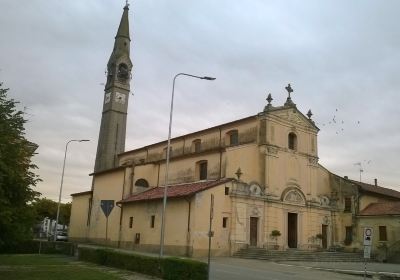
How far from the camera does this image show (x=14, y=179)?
1898 centimetres

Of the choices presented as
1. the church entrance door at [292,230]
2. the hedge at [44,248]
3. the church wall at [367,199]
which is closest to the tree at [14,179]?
the hedge at [44,248]

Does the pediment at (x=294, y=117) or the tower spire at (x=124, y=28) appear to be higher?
the tower spire at (x=124, y=28)

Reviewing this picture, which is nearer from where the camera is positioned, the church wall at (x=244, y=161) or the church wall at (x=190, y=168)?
the church wall at (x=244, y=161)

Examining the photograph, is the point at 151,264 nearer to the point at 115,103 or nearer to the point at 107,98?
the point at 115,103

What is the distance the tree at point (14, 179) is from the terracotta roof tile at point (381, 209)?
34.7 meters

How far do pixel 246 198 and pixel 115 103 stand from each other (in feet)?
108

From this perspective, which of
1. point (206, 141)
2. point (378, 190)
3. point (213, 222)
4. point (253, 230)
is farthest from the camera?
point (378, 190)

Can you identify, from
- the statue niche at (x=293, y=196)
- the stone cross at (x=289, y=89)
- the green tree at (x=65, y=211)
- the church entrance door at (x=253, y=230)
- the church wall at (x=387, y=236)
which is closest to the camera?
the church entrance door at (x=253, y=230)

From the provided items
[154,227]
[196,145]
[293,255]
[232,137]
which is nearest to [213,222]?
[154,227]

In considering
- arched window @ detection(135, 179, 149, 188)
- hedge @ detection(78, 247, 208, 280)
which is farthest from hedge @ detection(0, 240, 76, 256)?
arched window @ detection(135, 179, 149, 188)

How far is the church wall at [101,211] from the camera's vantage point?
1831 inches

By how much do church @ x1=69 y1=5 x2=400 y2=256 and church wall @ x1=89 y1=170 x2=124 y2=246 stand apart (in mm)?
120

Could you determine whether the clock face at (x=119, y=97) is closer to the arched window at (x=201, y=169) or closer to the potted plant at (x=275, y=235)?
the arched window at (x=201, y=169)

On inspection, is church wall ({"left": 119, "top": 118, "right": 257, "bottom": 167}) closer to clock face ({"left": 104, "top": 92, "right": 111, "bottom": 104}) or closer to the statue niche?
the statue niche
